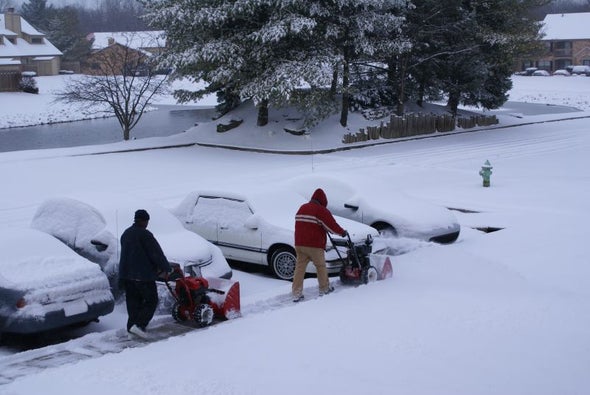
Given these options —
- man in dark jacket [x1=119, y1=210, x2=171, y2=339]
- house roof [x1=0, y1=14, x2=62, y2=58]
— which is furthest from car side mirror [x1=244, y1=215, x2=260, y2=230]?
house roof [x1=0, y1=14, x2=62, y2=58]

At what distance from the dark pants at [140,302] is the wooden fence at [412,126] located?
2391 centimetres

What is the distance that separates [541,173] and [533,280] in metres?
13.6

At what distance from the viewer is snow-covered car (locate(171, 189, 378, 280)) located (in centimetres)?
1227

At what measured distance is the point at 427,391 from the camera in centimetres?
658

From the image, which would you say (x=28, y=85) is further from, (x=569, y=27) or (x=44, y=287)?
(x=569, y=27)

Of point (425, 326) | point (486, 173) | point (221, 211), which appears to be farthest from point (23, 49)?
point (425, 326)

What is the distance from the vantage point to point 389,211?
556 inches

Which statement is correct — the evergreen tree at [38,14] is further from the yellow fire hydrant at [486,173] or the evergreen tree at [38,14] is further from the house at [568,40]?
the yellow fire hydrant at [486,173]

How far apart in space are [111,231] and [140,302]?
2629mm

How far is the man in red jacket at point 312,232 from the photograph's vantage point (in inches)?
395

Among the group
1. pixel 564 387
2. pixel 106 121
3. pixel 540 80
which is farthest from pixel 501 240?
pixel 540 80

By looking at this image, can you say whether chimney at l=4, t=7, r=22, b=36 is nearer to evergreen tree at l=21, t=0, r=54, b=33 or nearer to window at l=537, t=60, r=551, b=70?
evergreen tree at l=21, t=0, r=54, b=33

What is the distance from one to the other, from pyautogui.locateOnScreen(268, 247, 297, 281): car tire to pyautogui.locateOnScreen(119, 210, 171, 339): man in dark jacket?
3.77 meters

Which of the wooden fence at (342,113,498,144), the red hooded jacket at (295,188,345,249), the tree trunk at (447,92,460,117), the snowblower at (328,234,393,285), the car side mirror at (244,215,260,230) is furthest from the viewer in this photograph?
the tree trunk at (447,92,460,117)
